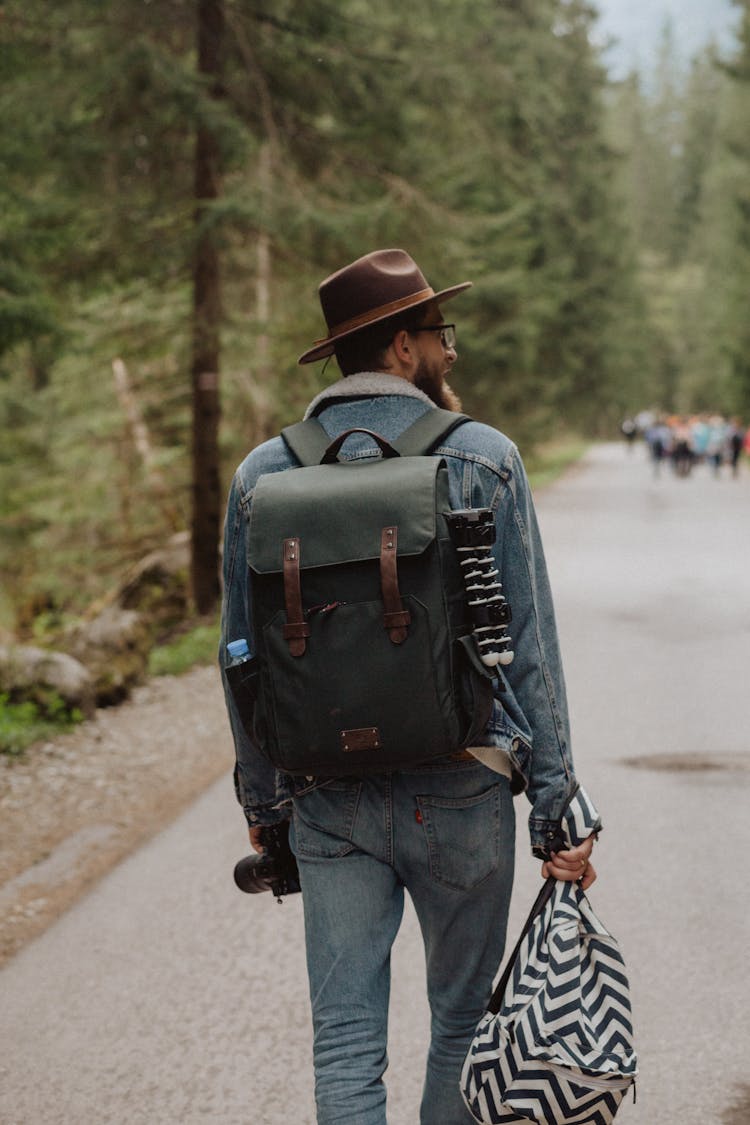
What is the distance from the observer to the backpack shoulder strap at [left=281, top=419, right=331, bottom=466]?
2.52 meters

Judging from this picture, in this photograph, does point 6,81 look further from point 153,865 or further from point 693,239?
point 693,239

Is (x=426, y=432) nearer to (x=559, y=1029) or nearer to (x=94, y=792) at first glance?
(x=559, y=1029)

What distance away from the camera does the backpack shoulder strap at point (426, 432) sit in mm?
2475

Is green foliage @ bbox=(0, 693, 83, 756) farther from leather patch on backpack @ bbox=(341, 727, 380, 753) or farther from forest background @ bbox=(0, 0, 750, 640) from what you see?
leather patch on backpack @ bbox=(341, 727, 380, 753)

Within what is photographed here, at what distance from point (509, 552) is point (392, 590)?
0.32m

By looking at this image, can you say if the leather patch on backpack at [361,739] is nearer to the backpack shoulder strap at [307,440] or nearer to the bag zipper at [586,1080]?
the backpack shoulder strap at [307,440]

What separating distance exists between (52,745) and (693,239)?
104 meters

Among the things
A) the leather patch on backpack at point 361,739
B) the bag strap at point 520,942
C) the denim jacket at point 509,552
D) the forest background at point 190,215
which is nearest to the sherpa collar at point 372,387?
the denim jacket at point 509,552

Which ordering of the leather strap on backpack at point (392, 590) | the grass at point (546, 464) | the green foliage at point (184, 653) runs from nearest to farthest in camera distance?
the leather strap on backpack at point (392, 590)
the green foliage at point (184, 653)
the grass at point (546, 464)

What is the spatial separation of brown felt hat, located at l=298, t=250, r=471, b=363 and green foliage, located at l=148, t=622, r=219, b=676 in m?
8.58

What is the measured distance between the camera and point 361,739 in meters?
2.35

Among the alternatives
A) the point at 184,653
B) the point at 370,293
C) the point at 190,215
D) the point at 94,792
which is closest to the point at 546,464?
the point at 190,215

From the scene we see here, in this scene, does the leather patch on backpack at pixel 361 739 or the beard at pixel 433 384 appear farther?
the beard at pixel 433 384

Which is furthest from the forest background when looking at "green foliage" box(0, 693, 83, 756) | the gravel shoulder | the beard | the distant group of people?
the distant group of people
